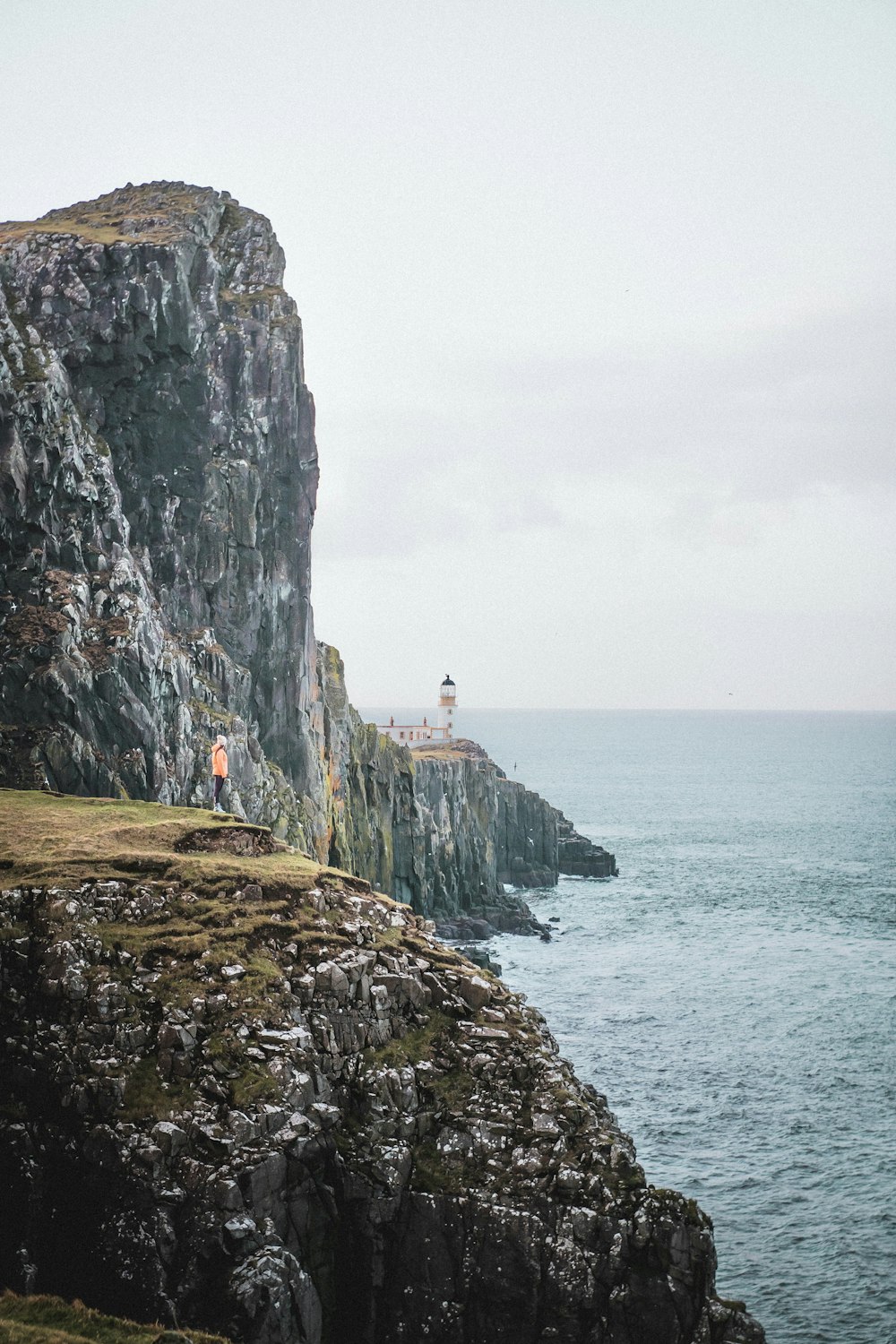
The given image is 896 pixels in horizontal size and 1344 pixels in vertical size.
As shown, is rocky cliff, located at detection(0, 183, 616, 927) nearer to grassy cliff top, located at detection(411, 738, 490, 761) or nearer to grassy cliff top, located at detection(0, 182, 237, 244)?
grassy cliff top, located at detection(0, 182, 237, 244)

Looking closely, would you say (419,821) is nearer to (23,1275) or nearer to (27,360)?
(27,360)

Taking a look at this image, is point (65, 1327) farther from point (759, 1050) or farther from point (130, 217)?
point (130, 217)

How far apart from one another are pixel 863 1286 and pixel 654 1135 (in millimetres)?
12861

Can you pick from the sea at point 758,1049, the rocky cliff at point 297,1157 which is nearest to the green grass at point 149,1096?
the rocky cliff at point 297,1157

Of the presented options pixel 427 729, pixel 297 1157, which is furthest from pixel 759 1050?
pixel 427 729

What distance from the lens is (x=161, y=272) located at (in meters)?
69.4

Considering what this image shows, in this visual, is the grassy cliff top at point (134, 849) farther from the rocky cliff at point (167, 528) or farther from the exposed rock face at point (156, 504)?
the exposed rock face at point (156, 504)

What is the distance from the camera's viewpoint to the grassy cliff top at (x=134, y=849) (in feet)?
111

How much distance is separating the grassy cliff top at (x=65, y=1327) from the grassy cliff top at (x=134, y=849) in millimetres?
10725

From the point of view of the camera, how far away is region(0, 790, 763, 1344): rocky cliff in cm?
2633

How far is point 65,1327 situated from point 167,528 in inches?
2019

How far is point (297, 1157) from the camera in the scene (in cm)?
2769

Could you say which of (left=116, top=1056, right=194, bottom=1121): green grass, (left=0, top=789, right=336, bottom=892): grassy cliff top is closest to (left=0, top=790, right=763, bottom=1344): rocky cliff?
(left=116, top=1056, right=194, bottom=1121): green grass

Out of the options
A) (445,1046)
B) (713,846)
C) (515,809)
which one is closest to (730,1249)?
(445,1046)
